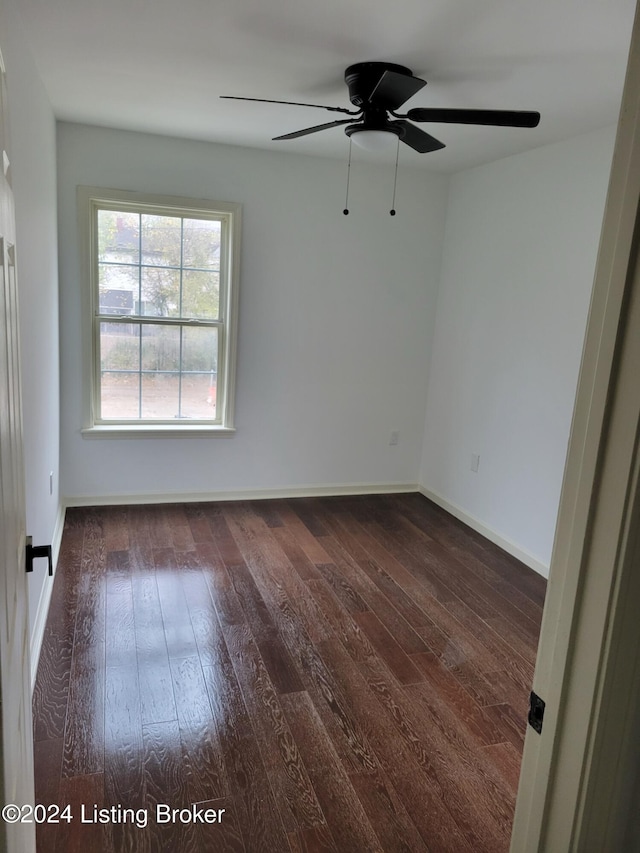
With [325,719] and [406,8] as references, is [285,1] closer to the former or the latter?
[406,8]

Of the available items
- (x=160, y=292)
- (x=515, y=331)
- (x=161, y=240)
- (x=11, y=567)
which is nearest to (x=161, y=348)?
(x=160, y=292)

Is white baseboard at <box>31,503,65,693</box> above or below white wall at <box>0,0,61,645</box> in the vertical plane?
below

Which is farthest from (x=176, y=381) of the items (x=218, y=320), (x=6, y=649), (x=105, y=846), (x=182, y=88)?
(x=6, y=649)

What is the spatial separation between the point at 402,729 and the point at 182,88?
3007mm

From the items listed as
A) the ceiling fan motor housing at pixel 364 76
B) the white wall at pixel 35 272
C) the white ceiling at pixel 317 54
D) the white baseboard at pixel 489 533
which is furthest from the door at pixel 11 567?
the white baseboard at pixel 489 533

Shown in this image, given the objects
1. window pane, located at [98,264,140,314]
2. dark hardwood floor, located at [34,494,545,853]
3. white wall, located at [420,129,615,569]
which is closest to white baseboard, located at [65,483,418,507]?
dark hardwood floor, located at [34,494,545,853]

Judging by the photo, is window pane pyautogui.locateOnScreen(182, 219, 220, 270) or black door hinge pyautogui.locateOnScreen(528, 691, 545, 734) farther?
window pane pyautogui.locateOnScreen(182, 219, 220, 270)

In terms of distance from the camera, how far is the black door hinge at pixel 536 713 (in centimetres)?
88

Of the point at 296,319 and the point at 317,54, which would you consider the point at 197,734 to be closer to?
the point at 317,54

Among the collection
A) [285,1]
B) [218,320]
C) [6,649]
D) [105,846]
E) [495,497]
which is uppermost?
[285,1]

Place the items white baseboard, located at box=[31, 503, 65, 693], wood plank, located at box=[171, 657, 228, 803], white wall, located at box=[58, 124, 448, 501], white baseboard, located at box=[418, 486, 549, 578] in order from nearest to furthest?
1. wood plank, located at box=[171, 657, 228, 803]
2. white baseboard, located at box=[31, 503, 65, 693]
3. white baseboard, located at box=[418, 486, 549, 578]
4. white wall, located at box=[58, 124, 448, 501]

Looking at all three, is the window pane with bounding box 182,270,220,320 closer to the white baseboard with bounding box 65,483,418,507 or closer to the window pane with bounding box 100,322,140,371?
the window pane with bounding box 100,322,140,371

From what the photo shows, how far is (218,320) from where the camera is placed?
4.13 m

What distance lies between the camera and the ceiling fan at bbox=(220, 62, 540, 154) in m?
2.13
